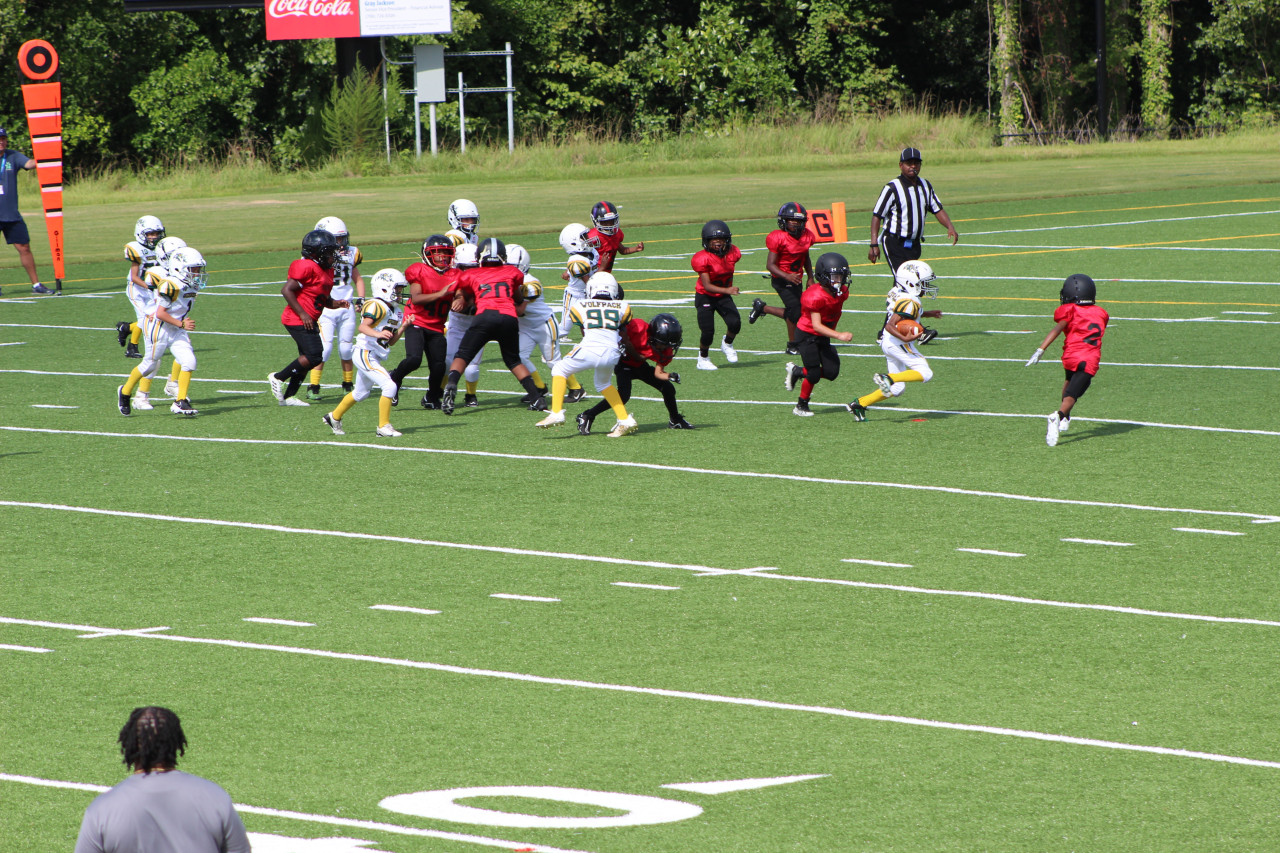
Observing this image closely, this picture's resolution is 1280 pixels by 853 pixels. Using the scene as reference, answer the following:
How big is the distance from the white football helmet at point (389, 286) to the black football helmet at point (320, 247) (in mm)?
769

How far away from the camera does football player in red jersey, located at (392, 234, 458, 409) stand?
15.3m

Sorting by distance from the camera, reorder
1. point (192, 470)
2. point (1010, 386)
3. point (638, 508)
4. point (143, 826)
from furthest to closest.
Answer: point (1010, 386) < point (192, 470) < point (638, 508) < point (143, 826)

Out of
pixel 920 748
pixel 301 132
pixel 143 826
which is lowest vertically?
pixel 920 748

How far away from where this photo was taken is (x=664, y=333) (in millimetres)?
13742

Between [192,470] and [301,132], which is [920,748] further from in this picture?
[301,132]

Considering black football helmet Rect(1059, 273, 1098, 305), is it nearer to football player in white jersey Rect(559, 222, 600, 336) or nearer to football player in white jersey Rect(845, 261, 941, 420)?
football player in white jersey Rect(845, 261, 941, 420)

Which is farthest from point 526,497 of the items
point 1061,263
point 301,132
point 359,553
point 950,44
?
point 950,44

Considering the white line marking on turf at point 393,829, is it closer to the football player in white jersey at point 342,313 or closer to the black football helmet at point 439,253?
the black football helmet at point 439,253

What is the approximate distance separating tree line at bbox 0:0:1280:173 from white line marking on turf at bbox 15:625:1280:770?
44906mm

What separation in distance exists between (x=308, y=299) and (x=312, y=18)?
32946 mm

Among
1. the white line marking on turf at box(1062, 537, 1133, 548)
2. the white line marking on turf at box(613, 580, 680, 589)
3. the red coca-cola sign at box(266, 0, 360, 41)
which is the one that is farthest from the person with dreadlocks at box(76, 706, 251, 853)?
the red coca-cola sign at box(266, 0, 360, 41)

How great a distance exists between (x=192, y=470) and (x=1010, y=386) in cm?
783

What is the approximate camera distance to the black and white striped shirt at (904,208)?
1897 centimetres

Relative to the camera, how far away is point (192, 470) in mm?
13188
